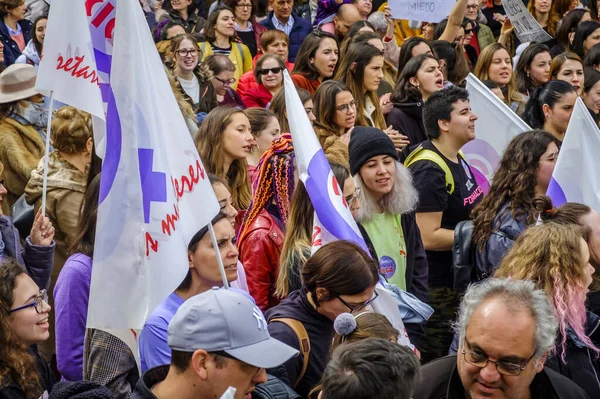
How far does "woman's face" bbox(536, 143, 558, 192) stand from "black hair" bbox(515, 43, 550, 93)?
4125 millimetres

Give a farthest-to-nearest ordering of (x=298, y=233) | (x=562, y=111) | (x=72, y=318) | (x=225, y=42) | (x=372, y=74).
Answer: (x=225, y=42)
(x=372, y=74)
(x=562, y=111)
(x=298, y=233)
(x=72, y=318)

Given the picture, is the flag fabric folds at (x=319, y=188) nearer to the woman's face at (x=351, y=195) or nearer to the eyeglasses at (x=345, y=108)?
the woman's face at (x=351, y=195)

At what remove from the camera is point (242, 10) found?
1190 centimetres

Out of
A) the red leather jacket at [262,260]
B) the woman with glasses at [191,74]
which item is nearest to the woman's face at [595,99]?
the woman with glasses at [191,74]

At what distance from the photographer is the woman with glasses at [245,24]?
11.9 metres

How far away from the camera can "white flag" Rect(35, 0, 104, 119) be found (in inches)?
202

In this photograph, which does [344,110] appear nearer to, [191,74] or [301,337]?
[191,74]

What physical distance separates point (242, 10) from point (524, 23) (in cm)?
317

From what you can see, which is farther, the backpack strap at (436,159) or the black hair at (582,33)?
the black hair at (582,33)

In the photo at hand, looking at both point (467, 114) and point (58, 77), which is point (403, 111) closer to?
point (467, 114)

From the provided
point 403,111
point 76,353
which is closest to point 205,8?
point 403,111

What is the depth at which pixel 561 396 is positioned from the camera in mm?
3869

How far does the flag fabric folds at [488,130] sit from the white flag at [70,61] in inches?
143

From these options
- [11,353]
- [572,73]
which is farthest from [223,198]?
[572,73]
